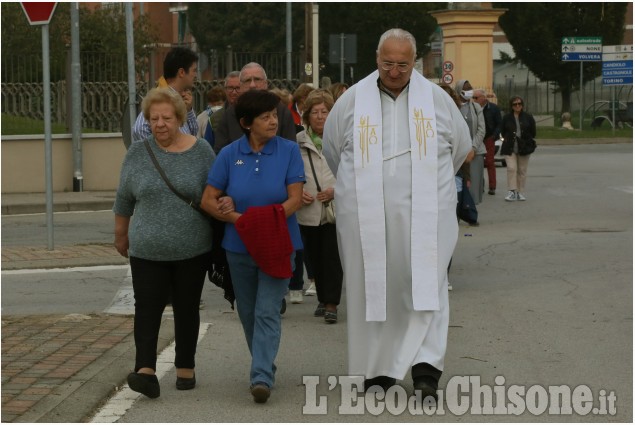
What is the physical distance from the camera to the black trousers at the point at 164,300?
748cm

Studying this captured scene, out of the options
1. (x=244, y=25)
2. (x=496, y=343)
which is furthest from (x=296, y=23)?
(x=496, y=343)

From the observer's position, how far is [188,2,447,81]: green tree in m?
68.9

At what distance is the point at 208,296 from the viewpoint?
38.1ft

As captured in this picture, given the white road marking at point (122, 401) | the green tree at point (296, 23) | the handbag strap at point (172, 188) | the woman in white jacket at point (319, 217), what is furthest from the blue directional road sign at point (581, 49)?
the handbag strap at point (172, 188)

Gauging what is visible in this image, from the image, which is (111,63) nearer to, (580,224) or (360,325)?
(580,224)

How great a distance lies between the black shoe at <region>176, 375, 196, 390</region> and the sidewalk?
329 mm

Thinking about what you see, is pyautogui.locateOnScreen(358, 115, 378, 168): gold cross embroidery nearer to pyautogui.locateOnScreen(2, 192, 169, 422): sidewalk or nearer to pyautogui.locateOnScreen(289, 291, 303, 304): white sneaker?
pyautogui.locateOnScreen(2, 192, 169, 422): sidewalk

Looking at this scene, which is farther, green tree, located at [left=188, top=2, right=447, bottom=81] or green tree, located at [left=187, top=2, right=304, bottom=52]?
green tree, located at [left=187, top=2, right=304, bottom=52]

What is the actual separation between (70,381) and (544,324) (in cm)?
364

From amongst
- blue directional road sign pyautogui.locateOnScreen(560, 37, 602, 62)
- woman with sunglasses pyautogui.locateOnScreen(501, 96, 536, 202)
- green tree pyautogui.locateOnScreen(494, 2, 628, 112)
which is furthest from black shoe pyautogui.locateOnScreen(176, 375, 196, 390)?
green tree pyautogui.locateOnScreen(494, 2, 628, 112)

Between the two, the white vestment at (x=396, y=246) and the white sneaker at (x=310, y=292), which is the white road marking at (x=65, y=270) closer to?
the white sneaker at (x=310, y=292)

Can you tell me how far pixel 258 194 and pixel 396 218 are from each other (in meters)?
0.74

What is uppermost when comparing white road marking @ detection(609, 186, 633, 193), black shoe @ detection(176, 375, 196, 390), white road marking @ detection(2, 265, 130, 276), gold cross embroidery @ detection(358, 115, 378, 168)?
gold cross embroidery @ detection(358, 115, 378, 168)

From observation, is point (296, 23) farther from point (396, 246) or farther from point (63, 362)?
point (396, 246)
